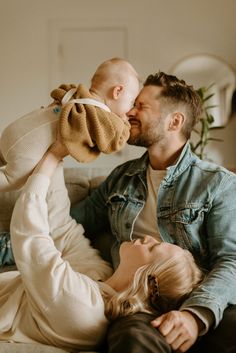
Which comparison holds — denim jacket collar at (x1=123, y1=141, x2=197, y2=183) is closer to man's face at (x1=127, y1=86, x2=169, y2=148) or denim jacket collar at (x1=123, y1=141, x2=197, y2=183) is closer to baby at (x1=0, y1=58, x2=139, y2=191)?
man's face at (x1=127, y1=86, x2=169, y2=148)

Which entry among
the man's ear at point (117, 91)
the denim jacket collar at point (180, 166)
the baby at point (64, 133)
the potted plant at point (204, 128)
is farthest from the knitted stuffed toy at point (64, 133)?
the potted plant at point (204, 128)

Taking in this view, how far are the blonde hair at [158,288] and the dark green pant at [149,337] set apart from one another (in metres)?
0.04

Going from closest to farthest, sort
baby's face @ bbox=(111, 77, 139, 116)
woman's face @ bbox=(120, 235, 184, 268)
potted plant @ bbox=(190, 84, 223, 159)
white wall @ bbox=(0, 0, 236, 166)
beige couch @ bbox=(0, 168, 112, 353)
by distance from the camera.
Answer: woman's face @ bbox=(120, 235, 184, 268), baby's face @ bbox=(111, 77, 139, 116), beige couch @ bbox=(0, 168, 112, 353), potted plant @ bbox=(190, 84, 223, 159), white wall @ bbox=(0, 0, 236, 166)

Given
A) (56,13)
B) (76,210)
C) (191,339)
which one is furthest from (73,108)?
(56,13)

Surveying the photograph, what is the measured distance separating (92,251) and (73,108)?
1.98ft

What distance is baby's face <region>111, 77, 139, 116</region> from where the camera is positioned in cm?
162

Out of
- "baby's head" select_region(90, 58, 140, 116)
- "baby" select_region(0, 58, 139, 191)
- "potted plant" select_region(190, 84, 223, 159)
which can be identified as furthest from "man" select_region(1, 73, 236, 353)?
"potted plant" select_region(190, 84, 223, 159)

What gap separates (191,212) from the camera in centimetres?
153

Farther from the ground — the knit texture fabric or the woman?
the knit texture fabric

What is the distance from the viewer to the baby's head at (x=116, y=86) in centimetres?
161

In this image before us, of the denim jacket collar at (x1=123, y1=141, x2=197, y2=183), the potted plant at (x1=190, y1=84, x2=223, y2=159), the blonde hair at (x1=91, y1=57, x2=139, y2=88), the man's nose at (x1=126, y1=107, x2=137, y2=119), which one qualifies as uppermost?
the blonde hair at (x1=91, y1=57, x2=139, y2=88)

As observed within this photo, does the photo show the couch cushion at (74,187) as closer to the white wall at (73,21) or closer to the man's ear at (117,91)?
the man's ear at (117,91)

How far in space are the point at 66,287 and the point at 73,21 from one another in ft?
10.2

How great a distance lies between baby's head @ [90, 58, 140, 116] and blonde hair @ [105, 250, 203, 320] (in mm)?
627
